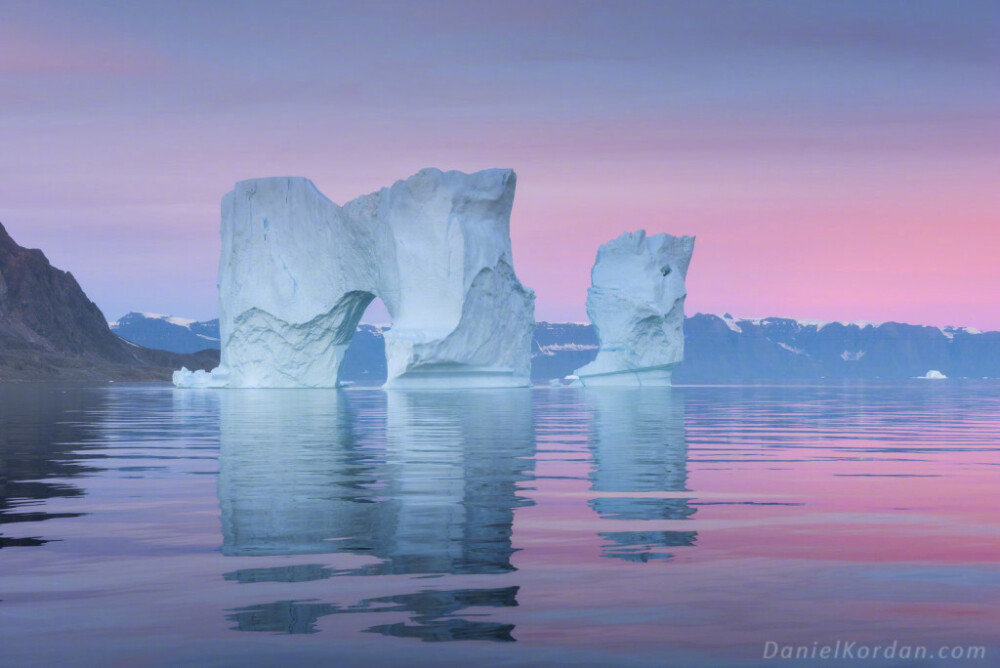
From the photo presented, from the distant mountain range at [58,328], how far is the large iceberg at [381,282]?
72.2 meters

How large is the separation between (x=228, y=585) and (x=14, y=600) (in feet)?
2.79

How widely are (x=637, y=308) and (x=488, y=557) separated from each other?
4597 cm

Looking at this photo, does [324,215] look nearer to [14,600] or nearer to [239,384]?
[239,384]

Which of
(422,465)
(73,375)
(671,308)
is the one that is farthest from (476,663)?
(73,375)

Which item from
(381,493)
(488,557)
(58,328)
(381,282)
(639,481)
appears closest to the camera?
(488,557)

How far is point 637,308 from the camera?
50750mm

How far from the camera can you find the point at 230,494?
26.0ft

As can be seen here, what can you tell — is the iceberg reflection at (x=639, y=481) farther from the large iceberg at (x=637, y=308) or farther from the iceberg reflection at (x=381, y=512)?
the large iceberg at (x=637, y=308)

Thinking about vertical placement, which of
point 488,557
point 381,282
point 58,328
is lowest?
point 488,557

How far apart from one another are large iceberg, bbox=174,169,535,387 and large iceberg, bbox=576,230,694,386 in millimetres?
7952

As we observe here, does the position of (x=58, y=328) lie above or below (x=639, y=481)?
above

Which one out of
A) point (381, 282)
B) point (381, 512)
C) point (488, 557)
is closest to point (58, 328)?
point (381, 282)

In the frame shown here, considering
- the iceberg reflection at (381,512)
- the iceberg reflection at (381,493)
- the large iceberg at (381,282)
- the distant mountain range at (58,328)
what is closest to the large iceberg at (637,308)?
the large iceberg at (381,282)

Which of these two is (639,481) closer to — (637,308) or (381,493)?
(381,493)
